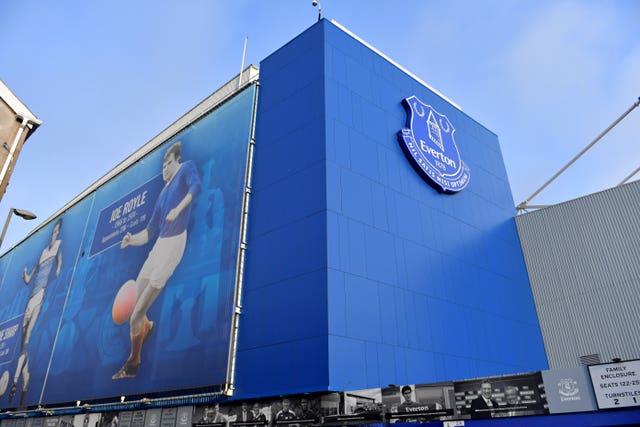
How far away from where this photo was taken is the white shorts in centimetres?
1758

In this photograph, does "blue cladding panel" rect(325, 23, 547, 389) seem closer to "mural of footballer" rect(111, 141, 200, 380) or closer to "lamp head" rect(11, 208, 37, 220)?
"mural of footballer" rect(111, 141, 200, 380)

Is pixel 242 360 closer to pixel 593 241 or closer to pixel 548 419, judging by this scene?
pixel 548 419

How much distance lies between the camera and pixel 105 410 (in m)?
17.6

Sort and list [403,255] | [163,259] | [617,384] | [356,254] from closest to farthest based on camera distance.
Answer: [617,384] < [356,254] < [403,255] < [163,259]

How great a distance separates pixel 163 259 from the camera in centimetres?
1819

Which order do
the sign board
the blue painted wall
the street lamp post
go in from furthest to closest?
the street lamp post < the blue painted wall < the sign board

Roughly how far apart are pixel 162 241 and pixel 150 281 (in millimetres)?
1626

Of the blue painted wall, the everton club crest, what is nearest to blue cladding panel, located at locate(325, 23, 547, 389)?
the blue painted wall

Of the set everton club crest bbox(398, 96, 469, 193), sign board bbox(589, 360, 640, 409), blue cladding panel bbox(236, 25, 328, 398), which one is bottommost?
sign board bbox(589, 360, 640, 409)

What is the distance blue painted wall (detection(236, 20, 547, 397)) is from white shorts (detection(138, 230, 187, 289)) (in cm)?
386

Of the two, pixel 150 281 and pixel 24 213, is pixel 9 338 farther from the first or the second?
pixel 24 213

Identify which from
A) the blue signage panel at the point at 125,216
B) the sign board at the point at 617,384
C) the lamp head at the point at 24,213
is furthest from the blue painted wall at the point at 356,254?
the blue signage panel at the point at 125,216

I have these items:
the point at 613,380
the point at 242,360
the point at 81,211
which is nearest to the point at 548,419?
the point at 613,380

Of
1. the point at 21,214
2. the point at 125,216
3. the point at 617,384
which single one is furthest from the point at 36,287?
the point at 617,384
